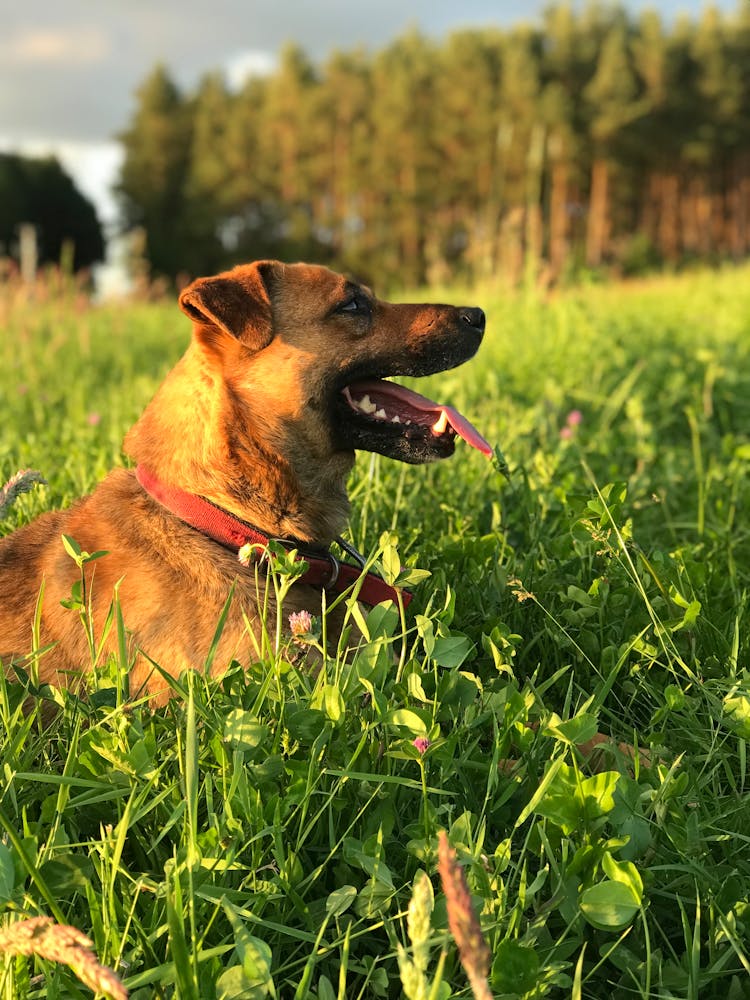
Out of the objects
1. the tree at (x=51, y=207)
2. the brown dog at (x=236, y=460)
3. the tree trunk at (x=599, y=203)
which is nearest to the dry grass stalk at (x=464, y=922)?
the brown dog at (x=236, y=460)

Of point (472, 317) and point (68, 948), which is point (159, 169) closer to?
point (472, 317)

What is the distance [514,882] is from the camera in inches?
71.8

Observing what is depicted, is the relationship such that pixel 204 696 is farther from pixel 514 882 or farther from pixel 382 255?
pixel 382 255

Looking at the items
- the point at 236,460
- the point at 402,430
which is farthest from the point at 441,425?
the point at 236,460

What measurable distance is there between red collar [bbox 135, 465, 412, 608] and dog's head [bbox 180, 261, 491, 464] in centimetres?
33

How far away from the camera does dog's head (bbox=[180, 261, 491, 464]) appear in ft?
9.76

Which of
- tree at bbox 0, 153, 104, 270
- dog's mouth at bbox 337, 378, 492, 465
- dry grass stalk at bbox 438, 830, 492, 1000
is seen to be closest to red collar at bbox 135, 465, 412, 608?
A: dog's mouth at bbox 337, 378, 492, 465

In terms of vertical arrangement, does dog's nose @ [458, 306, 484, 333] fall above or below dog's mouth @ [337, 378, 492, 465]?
above

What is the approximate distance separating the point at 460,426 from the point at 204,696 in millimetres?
1458

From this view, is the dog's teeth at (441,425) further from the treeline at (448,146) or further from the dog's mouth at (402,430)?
the treeline at (448,146)

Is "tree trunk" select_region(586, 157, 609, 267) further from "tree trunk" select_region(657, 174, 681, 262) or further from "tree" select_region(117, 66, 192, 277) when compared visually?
"tree" select_region(117, 66, 192, 277)

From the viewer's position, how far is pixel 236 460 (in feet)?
9.33

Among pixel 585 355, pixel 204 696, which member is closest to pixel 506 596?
pixel 204 696

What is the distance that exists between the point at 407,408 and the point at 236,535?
3.07 ft
